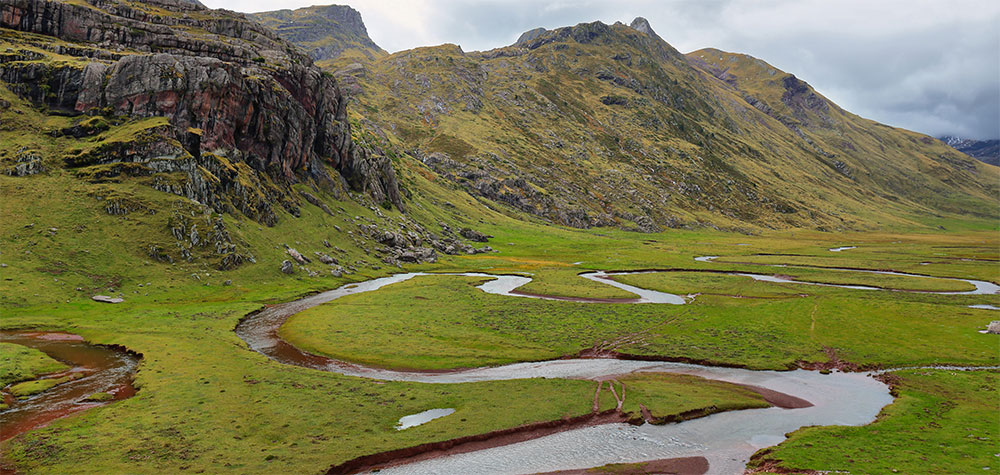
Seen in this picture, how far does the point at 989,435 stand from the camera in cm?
3309

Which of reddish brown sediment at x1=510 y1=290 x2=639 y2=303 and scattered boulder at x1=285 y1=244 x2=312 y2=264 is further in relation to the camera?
scattered boulder at x1=285 y1=244 x2=312 y2=264

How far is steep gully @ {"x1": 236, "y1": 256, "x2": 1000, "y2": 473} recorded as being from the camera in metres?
31.5

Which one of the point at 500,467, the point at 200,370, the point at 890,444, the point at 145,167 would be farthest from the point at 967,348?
the point at 145,167

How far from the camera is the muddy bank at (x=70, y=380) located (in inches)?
1324

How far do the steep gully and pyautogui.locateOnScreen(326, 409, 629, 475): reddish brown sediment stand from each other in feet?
0.24

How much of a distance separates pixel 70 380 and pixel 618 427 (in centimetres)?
5050

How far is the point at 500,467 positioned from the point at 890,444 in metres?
28.6

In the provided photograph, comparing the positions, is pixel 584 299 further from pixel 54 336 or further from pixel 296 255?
pixel 54 336

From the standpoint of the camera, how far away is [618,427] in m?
37.2

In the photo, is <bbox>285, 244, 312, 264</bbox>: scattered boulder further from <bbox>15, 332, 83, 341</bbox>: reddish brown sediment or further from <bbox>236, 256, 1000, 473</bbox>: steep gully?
<bbox>15, 332, 83, 341</bbox>: reddish brown sediment

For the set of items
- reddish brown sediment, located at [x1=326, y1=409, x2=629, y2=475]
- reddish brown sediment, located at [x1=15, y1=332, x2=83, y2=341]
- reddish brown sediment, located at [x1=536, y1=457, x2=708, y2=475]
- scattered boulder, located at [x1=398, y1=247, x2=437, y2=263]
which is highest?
reddish brown sediment, located at [x1=536, y1=457, x2=708, y2=475]

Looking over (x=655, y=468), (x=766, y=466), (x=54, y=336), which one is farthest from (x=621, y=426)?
(x=54, y=336)

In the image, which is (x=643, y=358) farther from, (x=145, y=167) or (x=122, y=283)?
(x=145, y=167)

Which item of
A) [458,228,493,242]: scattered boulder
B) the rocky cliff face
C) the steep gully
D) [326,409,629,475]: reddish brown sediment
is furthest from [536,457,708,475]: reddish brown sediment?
[458,228,493,242]: scattered boulder
